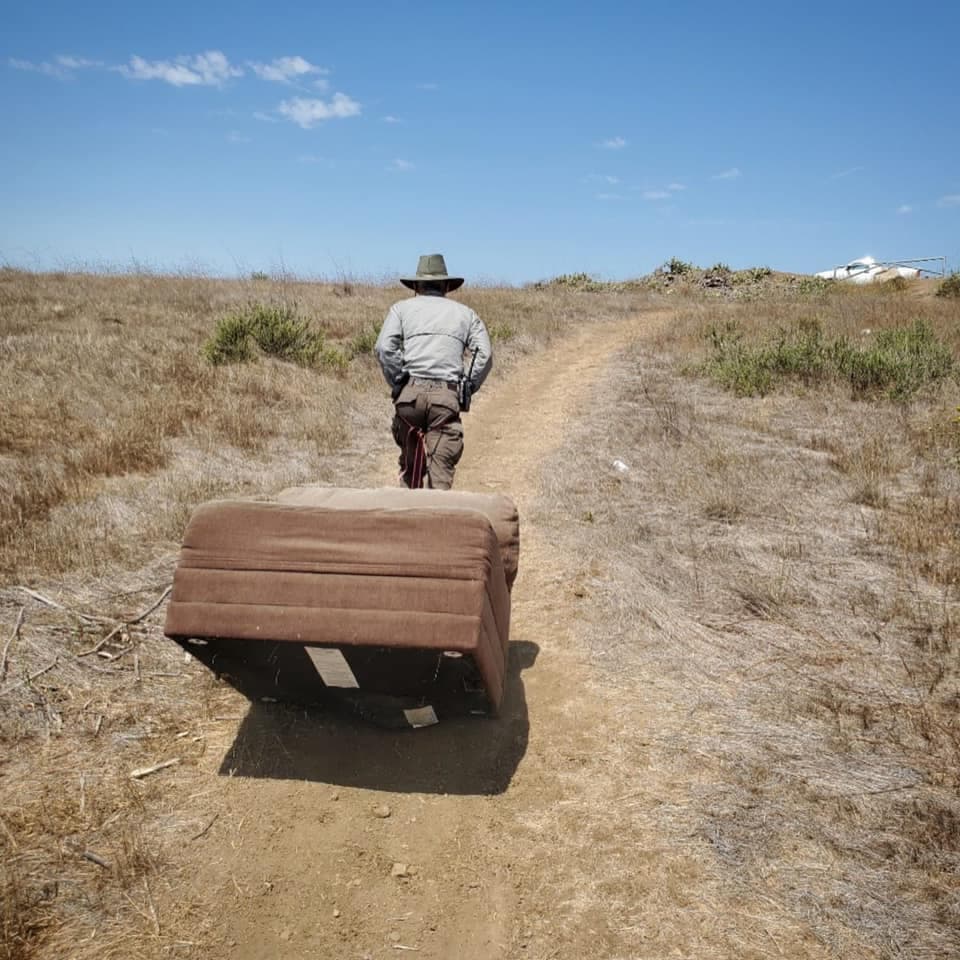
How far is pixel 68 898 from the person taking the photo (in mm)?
2703

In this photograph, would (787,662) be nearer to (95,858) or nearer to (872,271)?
(95,858)

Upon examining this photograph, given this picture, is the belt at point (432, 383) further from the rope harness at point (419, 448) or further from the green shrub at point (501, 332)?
the green shrub at point (501, 332)

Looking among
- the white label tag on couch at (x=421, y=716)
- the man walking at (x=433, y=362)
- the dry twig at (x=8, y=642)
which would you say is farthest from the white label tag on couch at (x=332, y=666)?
the man walking at (x=433, y=362)

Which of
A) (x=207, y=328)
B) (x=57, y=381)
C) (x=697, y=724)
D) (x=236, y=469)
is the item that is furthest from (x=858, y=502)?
(x=207, y=328)

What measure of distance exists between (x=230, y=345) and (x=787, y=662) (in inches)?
370

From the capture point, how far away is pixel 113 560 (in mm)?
5141

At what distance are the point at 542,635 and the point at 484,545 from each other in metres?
1.96

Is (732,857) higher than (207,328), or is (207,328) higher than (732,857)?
(207,328)

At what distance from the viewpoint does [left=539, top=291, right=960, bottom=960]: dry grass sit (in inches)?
108

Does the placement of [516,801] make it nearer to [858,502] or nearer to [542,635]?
[542,635]

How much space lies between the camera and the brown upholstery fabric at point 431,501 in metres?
3.62

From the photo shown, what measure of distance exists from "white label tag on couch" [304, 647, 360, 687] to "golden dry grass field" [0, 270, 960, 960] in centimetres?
54

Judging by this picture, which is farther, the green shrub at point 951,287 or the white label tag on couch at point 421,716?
the green shrub at point 951,287

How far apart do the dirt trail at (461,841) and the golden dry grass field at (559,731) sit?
0.01 metres
